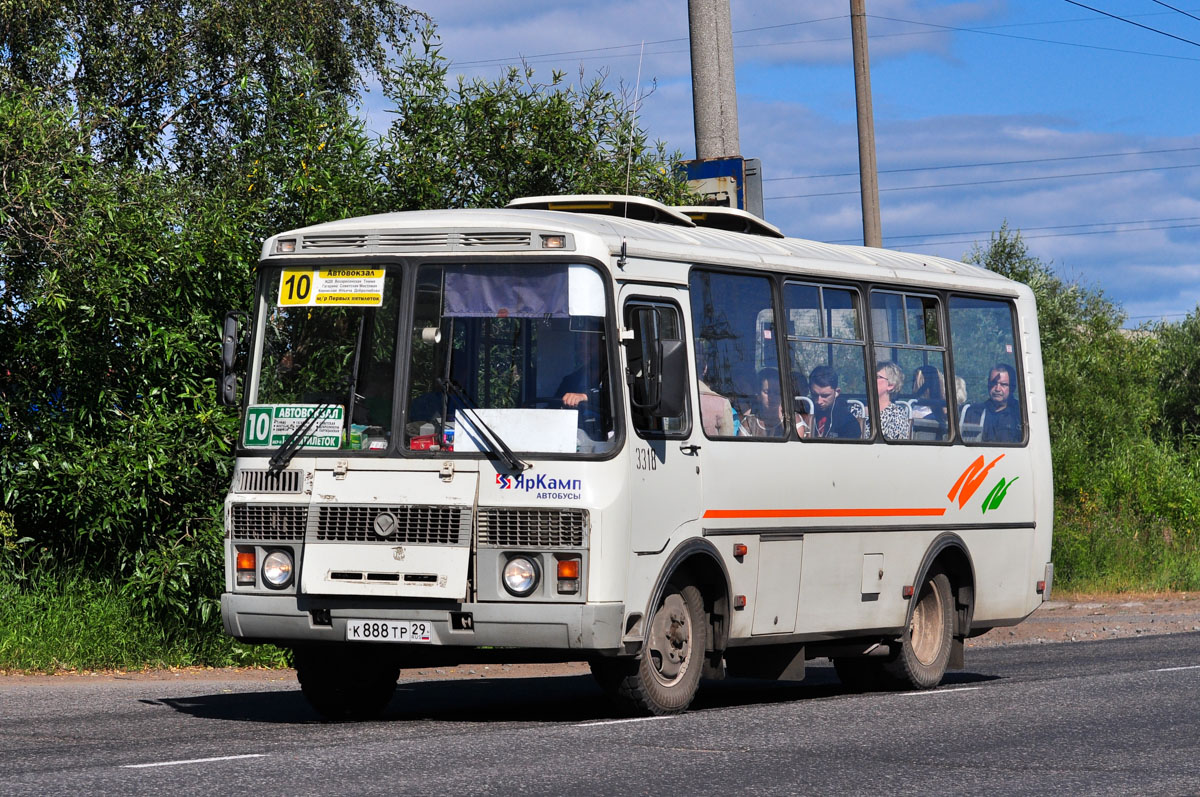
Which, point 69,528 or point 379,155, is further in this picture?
point 379,155

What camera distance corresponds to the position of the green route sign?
10.1 m

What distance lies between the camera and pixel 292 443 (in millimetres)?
10133

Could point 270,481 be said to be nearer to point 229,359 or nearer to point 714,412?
point 229,359

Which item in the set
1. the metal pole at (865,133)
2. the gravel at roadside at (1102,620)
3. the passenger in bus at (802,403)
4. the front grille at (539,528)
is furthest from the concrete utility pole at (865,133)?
the front grille at (539,528)

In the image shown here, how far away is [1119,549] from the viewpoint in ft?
91.5

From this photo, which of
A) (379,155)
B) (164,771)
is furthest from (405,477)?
(379,155)

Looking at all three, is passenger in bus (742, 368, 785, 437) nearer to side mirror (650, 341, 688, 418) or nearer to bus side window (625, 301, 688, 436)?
bus side window (625, 301, 688, 436)

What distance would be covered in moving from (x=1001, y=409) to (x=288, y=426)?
20.6 ft

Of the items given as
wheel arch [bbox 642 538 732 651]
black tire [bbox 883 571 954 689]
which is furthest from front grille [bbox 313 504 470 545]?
black tire [bbox 883 571 954 689]

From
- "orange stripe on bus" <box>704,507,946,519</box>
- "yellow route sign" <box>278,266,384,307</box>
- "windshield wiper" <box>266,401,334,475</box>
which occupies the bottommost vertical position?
"orange stripe on bus" <box>704,507,946,519</box>

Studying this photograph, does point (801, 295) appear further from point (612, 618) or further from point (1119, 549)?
point (1119, 549)

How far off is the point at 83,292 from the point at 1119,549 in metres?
18.6

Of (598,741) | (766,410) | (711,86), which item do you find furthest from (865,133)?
(598,741)

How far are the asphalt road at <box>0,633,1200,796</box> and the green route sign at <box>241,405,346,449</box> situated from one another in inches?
63.5
